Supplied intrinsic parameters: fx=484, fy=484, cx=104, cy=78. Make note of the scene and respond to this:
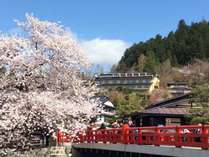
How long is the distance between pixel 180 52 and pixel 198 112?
3743 inches

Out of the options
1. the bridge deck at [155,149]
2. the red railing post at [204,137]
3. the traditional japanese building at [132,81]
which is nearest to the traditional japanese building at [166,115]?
the bridge deck at [155,149]

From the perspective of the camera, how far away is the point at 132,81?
411 ft

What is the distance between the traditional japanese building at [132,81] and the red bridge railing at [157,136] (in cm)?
8449

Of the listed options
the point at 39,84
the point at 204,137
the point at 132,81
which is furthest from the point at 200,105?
the point at 132,81

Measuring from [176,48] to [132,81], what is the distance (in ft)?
50.2

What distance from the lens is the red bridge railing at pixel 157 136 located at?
17016 mm

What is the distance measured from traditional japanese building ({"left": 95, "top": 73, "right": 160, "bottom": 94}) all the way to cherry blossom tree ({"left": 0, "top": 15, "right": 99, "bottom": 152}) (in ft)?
283

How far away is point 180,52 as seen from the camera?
126 meters

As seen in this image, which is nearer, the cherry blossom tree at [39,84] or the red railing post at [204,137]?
the red railing post at [204,137]

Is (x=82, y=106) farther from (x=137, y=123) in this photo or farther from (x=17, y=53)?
(x=137, y=123)

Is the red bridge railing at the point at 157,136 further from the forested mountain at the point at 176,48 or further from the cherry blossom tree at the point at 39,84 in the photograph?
the forested mountain at the point at 176,48

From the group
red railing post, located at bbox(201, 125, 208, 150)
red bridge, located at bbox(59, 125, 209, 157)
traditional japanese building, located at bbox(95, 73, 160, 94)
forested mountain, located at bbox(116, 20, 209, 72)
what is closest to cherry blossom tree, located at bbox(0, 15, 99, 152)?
red bridge, located at bbox(59, 125, 209, 157)

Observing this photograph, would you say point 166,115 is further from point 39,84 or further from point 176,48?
point 176,48

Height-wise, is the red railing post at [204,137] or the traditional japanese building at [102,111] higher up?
the traditional japanese building at [102,111]
